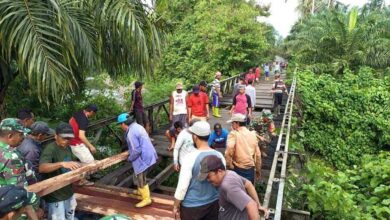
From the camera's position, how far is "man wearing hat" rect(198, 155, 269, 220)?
2.92m

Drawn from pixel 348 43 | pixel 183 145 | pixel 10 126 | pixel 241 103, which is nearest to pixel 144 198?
pixel 183 145

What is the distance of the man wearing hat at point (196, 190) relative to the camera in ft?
11.3

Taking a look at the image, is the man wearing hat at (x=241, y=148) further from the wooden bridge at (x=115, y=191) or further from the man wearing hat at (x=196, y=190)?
the man wearing hat at (x=196, y=190)

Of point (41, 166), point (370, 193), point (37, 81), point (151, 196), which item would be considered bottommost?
point (370, 193)

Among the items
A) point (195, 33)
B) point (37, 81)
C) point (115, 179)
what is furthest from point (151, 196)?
point (195, 33)

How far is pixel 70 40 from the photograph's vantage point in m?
5.23

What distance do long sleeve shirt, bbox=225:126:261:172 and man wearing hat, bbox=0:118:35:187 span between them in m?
2.59

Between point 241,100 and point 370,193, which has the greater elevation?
point 241,100

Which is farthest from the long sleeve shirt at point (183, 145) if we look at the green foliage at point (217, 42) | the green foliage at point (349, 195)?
the green foliage at point (217, 42)

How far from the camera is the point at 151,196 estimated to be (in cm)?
547

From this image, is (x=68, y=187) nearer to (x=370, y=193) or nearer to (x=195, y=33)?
(x=370, y=193)

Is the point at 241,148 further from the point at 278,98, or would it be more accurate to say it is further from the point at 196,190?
the point at 278,98

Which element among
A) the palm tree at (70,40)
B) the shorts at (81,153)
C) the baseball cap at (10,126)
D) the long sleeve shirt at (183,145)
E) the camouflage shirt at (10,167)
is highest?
the palm tree at (70,40)

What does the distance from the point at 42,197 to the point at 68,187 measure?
30 cm
